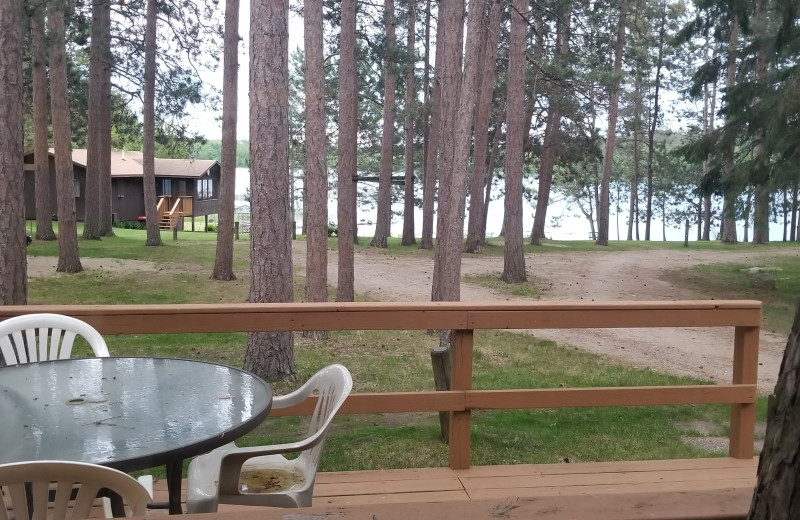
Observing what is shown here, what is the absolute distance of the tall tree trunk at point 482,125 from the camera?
57.1 feet

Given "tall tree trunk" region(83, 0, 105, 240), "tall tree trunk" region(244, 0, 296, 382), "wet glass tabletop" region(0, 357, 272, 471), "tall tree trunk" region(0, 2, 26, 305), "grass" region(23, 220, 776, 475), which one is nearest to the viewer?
"wet glass tabletop" region(0, 357, 272, 471)

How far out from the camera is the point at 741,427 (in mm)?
3863

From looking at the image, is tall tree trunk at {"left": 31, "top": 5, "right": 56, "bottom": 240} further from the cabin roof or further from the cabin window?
the cabin window

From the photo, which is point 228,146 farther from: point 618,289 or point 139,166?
point 139,166

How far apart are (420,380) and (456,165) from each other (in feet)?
12.2

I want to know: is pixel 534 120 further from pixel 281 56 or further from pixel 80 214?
pixel 281 56

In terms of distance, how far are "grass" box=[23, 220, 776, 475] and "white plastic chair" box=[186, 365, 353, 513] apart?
5.23 feet

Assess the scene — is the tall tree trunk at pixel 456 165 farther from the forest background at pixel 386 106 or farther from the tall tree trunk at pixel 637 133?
the tall tree trunk at pixel 637 133

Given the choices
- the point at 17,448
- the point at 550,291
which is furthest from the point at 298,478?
the point at 550,291

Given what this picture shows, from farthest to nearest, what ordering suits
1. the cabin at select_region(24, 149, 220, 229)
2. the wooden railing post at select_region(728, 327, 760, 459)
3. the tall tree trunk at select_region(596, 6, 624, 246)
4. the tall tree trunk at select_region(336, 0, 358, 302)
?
the cabin at select_region(24, 149, 220, 229), the tall tree trunk at select_region(596, 6, 624, 246), the tall tree trunk at select_region(336, 0, 358, 302), the wooden railing post at select_region(728, 327, 760, 459)

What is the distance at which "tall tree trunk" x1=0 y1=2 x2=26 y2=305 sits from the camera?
6.39 metres

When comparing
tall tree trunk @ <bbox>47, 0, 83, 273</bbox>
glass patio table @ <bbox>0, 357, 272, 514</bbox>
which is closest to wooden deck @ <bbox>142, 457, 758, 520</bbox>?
glass patio table @ <bbox>0, 357, 272, 514</bbox>

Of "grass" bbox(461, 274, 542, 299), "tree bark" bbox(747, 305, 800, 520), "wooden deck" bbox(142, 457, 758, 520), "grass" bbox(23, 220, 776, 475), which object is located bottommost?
"grass" bbox(23, 220, 776, 475)

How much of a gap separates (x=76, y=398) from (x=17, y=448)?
47 cm
